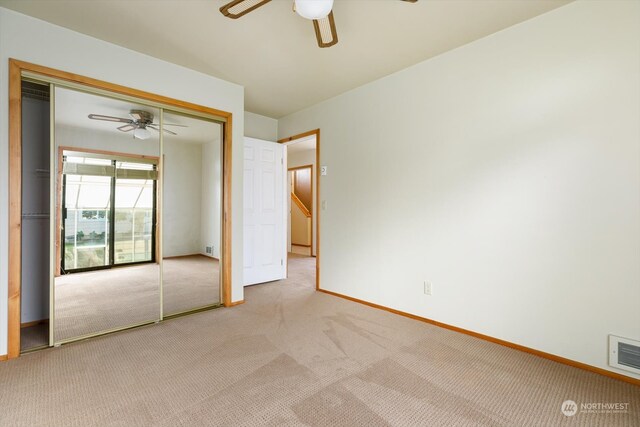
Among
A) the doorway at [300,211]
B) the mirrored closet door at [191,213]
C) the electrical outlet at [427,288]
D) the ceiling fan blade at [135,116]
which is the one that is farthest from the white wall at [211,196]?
the doorway at [300,211]

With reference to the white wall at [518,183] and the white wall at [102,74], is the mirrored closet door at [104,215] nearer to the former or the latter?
the white wall at [102,74]

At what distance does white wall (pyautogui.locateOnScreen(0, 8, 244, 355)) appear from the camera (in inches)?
84.0

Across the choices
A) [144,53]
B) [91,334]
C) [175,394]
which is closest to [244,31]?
[144,53]

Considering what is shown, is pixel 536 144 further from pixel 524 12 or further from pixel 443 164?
pixel 524 12

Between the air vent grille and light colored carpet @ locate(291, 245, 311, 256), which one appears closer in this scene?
the air vent grille

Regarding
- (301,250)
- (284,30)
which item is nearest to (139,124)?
(284,30)

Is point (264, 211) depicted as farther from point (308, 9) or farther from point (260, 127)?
point (308, 9)

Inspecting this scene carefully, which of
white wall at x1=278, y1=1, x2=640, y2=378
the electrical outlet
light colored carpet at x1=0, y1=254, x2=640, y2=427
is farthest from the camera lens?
the electrical outlet

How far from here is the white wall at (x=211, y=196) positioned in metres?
3.34

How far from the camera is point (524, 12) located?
7.24ft

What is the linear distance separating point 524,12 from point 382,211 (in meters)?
2.06

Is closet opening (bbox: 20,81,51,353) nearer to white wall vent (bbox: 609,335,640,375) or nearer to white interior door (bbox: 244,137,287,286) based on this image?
white interior door (bbox: 244,137,287,286)

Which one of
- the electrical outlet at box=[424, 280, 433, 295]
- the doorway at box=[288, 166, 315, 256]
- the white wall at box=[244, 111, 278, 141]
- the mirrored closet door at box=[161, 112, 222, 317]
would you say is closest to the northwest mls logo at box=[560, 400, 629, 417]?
the electrical outlet at box=[424, 280, 433, 295]

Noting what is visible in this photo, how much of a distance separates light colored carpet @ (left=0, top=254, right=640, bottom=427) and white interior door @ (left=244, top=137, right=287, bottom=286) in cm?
161
